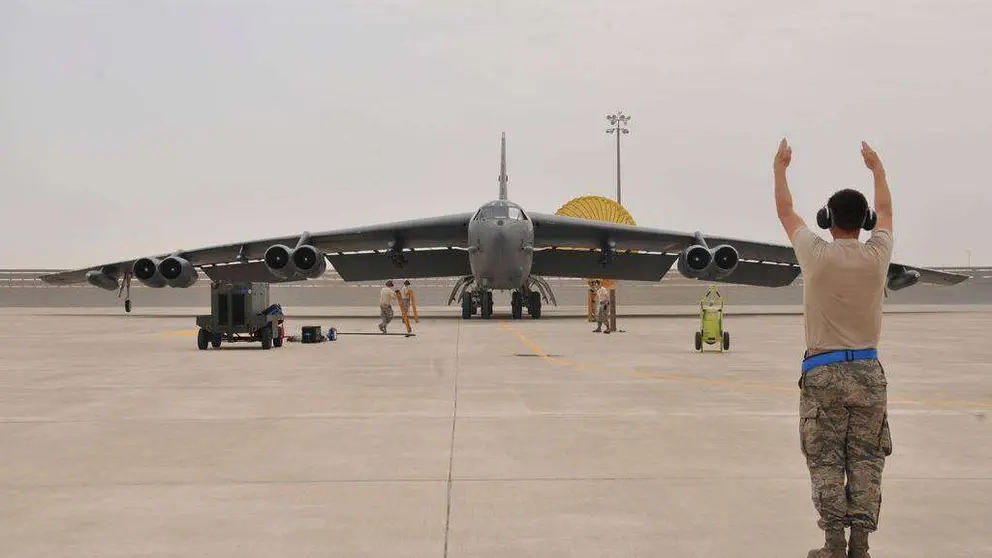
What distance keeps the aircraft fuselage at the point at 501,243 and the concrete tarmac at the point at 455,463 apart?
16.3m

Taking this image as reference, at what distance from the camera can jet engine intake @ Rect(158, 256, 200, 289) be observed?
3631 centimetres

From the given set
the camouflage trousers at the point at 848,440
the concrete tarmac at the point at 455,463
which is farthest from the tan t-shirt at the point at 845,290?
the concrete tarmac at the point at 455,463

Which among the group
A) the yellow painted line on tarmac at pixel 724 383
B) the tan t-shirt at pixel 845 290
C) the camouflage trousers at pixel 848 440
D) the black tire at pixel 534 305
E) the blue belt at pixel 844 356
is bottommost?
the yellow painted line on tarmac at pixel 724 383

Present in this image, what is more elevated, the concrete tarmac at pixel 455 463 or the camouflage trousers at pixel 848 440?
the camouflage trousers at pixel 848 440

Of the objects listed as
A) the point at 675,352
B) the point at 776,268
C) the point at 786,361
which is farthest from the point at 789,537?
the point at 776,268

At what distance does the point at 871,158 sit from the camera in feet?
Answer: 16.4

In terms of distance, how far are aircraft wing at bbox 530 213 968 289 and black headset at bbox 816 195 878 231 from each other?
28.7 metres

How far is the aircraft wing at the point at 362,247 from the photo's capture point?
36625mm

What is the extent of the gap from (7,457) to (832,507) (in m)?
6.03

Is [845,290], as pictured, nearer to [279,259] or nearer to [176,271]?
[279,259]

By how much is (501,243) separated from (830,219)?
27.0 metres

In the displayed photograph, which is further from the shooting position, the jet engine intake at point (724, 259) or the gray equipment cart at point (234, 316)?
the jet engine intake at point (724, 259)

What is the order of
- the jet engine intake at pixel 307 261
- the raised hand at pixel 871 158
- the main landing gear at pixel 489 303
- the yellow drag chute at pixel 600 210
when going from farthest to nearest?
the yellow drag chute at pixel 600 210
the main landing gear at pixel 489 303
the jet engine intake at pixel 307 261
the raised hand at pixel 871 158

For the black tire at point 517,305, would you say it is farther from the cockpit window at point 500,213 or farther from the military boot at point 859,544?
the military boot at point 859,544
